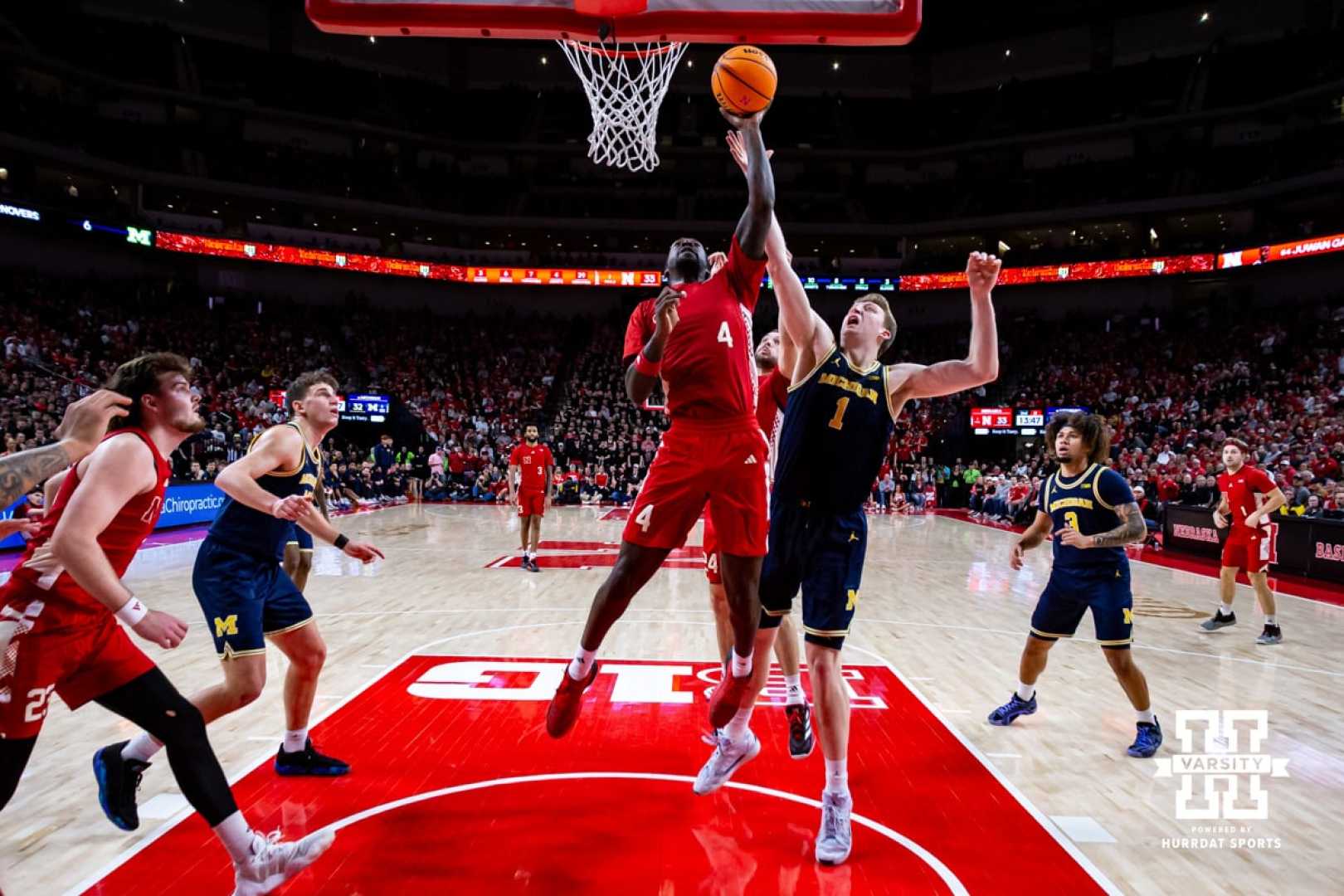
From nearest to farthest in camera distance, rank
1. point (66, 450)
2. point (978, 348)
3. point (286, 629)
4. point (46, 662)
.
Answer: point (46, 662) < point (66, 450) < point (978, 348) < point (286, 629)

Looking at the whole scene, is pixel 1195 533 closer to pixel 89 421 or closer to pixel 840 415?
pixel 840 415

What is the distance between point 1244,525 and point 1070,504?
483 centimetres

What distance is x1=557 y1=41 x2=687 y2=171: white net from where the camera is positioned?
725 centimetres

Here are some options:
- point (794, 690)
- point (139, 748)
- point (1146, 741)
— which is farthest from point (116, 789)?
point (1146, 741)

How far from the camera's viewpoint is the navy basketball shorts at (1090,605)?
16.4 feet

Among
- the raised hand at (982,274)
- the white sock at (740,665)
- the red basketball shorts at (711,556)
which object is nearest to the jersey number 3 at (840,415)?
the raised hand at (982,274)

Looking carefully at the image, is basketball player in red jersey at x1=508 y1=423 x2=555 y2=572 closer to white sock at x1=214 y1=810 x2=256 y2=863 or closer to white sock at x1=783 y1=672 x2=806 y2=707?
white sock at x1=783 y1=672 x2=806 y2=707

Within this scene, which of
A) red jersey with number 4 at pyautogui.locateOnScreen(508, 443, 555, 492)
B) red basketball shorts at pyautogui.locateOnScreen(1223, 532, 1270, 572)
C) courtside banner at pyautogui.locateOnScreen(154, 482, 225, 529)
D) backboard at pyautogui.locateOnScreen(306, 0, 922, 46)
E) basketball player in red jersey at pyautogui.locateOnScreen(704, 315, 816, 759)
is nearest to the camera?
basketball player in red jersey at pyautogui.locateOnScreen(704, 315, 816, 759)

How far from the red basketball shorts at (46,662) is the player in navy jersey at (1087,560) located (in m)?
5.02

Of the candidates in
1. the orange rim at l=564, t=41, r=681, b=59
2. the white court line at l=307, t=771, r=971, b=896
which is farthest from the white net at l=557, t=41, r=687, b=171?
the white court line at l=307, t=771, r=971, b=896

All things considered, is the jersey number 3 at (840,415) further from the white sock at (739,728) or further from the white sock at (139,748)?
the white sock at (139,748)

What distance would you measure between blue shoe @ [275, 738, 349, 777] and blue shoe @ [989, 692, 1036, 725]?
13.5ft

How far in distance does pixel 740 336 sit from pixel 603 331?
32.5 meters

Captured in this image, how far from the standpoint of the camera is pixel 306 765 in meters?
4.32
